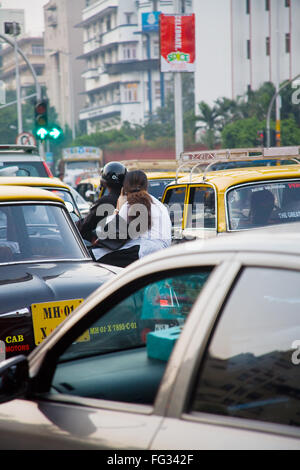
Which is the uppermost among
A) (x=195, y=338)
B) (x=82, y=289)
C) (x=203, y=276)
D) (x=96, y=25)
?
(x=96, y=25)

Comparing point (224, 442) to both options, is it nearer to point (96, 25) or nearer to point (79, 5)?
point (96, 25)

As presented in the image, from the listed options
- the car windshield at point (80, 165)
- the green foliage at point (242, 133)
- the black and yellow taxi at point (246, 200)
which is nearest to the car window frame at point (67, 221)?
the black and yellow taxi at point (246, 200)

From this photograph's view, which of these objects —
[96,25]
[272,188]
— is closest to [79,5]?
[96,25]

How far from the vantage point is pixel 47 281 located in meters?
5.38

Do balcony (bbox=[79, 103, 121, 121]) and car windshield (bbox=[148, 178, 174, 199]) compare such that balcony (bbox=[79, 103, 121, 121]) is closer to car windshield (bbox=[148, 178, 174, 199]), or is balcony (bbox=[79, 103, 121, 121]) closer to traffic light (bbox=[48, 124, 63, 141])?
traffic light (bbox=[48, 124, 63, 141])

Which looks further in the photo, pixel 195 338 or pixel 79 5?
pixel 79 5

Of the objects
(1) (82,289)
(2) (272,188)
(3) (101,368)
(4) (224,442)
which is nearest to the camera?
(4) (224,442)

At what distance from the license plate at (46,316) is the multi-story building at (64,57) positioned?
10667cm

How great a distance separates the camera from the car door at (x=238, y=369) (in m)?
2.13

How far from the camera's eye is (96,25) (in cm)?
10575

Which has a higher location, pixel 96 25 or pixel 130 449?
pixel 96 25

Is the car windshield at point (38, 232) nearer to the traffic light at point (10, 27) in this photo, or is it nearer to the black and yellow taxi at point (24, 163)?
the black and yellow taxi at point (24, 163)
